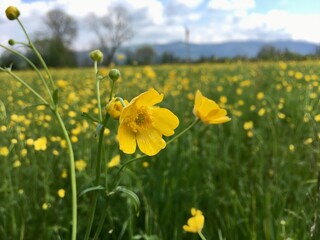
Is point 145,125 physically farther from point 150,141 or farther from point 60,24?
point 60,24

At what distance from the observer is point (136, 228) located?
137cm

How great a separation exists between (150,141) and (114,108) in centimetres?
11

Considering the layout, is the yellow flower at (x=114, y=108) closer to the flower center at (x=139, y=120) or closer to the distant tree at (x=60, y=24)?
the flower center at (x=139, y=120)

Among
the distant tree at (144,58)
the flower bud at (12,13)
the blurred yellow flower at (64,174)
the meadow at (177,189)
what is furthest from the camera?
the distant tree at (144,58)

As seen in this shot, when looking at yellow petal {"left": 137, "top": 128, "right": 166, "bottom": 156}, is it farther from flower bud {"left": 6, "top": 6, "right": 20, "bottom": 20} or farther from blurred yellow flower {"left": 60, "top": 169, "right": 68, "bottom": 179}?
blurred yellow flower {"left": 60, "top": 169, "right": 68, "bottom": 179}

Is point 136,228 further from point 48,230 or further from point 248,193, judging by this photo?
point 248,193

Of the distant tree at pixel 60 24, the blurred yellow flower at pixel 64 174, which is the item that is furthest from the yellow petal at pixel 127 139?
the distant tree at pixel 60 24

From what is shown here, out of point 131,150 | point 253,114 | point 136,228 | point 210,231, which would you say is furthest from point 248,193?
point 253,114

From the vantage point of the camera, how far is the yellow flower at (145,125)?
0.72 m

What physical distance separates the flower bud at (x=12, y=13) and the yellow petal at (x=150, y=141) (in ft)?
1.21

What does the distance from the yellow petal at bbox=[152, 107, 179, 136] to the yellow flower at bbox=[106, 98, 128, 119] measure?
10 centimetres

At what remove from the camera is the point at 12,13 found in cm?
82

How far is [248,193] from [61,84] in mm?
1398

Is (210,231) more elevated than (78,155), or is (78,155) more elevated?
(78,155)
